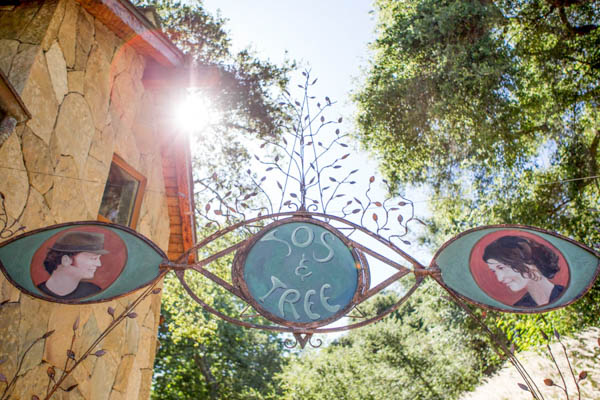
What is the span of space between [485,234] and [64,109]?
3.81 metres

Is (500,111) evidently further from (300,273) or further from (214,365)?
(214,365)

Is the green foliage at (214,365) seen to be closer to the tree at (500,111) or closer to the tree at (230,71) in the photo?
the tree at (230,71)

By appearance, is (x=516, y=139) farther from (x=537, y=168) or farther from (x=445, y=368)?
(x=445, y=368)

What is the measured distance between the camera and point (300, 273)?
116 inches

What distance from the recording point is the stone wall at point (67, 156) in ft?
11.9

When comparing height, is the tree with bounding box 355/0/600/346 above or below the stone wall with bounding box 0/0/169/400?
above

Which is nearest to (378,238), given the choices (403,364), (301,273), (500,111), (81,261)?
(301,273)

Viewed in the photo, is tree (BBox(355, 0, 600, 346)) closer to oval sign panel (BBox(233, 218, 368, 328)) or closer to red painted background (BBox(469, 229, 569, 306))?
red painted background (BBox(469, 229, 569, 306))

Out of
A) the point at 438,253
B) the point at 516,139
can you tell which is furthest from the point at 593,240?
the point at 438,253

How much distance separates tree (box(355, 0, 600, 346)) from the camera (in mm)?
8023

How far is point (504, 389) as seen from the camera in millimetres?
5598

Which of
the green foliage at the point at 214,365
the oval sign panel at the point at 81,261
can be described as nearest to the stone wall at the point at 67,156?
the oval sign panel at the point at 81,261

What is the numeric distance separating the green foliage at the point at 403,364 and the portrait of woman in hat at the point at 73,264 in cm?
Result: 1277

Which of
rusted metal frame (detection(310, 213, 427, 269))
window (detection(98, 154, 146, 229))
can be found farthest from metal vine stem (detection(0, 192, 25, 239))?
rusted metal frame (detection(310, 213, 427, 269))
